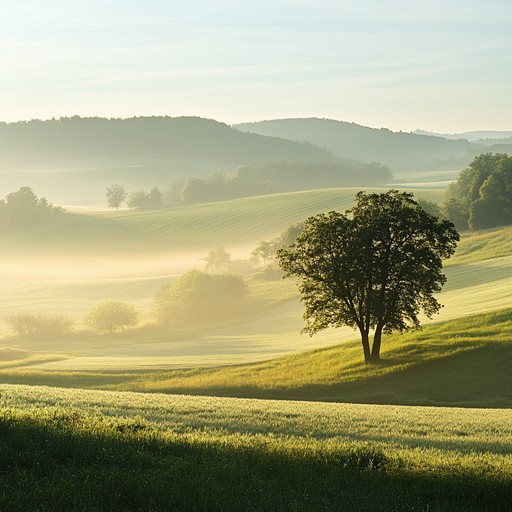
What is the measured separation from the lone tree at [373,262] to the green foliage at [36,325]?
50.1 meters

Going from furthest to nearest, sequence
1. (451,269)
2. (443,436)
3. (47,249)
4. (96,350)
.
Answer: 1. (47,249)
2. (451,269)
3. (96,350)
4. (443,436)

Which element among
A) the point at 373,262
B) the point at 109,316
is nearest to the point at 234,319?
the point at 109,316

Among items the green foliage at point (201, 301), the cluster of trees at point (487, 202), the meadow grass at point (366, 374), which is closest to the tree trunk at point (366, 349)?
the meadow grass at point (366, 374)

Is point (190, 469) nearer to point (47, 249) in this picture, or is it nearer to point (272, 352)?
point (272, 352)

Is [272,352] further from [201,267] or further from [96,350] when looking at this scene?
[201,267]

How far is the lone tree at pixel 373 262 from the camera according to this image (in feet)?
129

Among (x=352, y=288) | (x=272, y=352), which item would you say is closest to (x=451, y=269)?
(x=272, y=352)

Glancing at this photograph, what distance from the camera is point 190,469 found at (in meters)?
9.30

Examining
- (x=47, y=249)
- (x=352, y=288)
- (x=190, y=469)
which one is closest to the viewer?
(x=190, y=469)

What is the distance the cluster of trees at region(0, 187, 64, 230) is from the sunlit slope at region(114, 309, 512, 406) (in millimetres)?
136857

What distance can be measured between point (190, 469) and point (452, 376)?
29.1m

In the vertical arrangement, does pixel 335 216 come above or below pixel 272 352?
above

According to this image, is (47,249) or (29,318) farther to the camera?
(47,249)

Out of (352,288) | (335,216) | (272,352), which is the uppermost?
(335,216)
